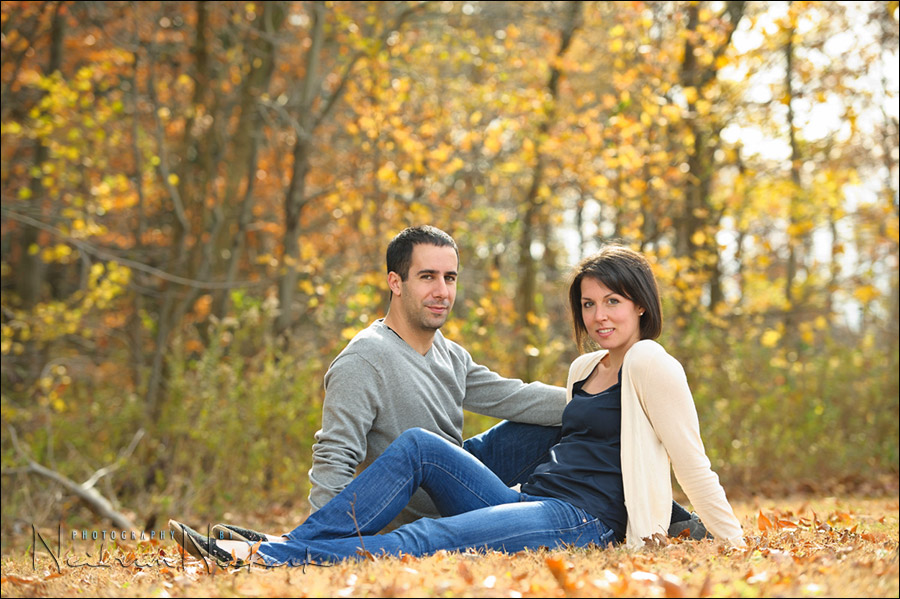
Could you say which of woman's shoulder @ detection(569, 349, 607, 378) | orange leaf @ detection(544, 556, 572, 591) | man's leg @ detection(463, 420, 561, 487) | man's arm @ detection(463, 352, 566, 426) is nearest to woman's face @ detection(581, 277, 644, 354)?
woman's shoulder @ detection(569, 349, 607, 378)

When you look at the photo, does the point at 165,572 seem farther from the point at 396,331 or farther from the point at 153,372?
the point at 153,372

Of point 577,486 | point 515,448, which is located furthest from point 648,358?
point 515,448

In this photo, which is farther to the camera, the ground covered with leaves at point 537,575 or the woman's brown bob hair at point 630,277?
the woman's brown bob hair at point 630,277

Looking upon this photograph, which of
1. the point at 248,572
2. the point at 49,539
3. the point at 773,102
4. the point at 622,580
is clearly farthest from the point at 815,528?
the point at 773,102

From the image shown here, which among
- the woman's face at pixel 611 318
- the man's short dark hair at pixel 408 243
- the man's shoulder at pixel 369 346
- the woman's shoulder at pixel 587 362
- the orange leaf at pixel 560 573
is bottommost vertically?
the orange leaf at pixel 560 573

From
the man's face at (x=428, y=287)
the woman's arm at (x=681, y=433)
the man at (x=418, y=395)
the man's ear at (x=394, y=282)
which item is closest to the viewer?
the woman's arm at (x=681, y=433)

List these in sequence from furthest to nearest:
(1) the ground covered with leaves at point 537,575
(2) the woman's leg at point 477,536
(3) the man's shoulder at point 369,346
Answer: (3) the man's shoulder at point 369,346
(2) the woman's leg at point 477,536
(1) the ground covered with leaves at point 537,575

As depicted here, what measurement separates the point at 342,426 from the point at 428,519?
1.82 ft

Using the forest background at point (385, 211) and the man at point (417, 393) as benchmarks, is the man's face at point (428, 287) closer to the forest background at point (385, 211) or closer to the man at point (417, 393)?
the man at point (417, 393)

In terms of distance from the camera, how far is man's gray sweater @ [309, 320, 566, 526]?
12.3 ft

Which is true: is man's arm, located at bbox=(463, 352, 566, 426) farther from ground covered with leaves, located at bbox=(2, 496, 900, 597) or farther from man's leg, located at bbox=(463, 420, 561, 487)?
ground covered with leaves, located at bbox=(2, 496, 900, 597)

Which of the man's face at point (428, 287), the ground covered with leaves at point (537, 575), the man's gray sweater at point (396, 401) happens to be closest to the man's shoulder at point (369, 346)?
the man's gray sweater at point (396, 401)

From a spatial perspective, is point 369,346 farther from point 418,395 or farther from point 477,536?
point 477,536

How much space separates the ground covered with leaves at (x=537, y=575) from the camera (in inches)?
105
